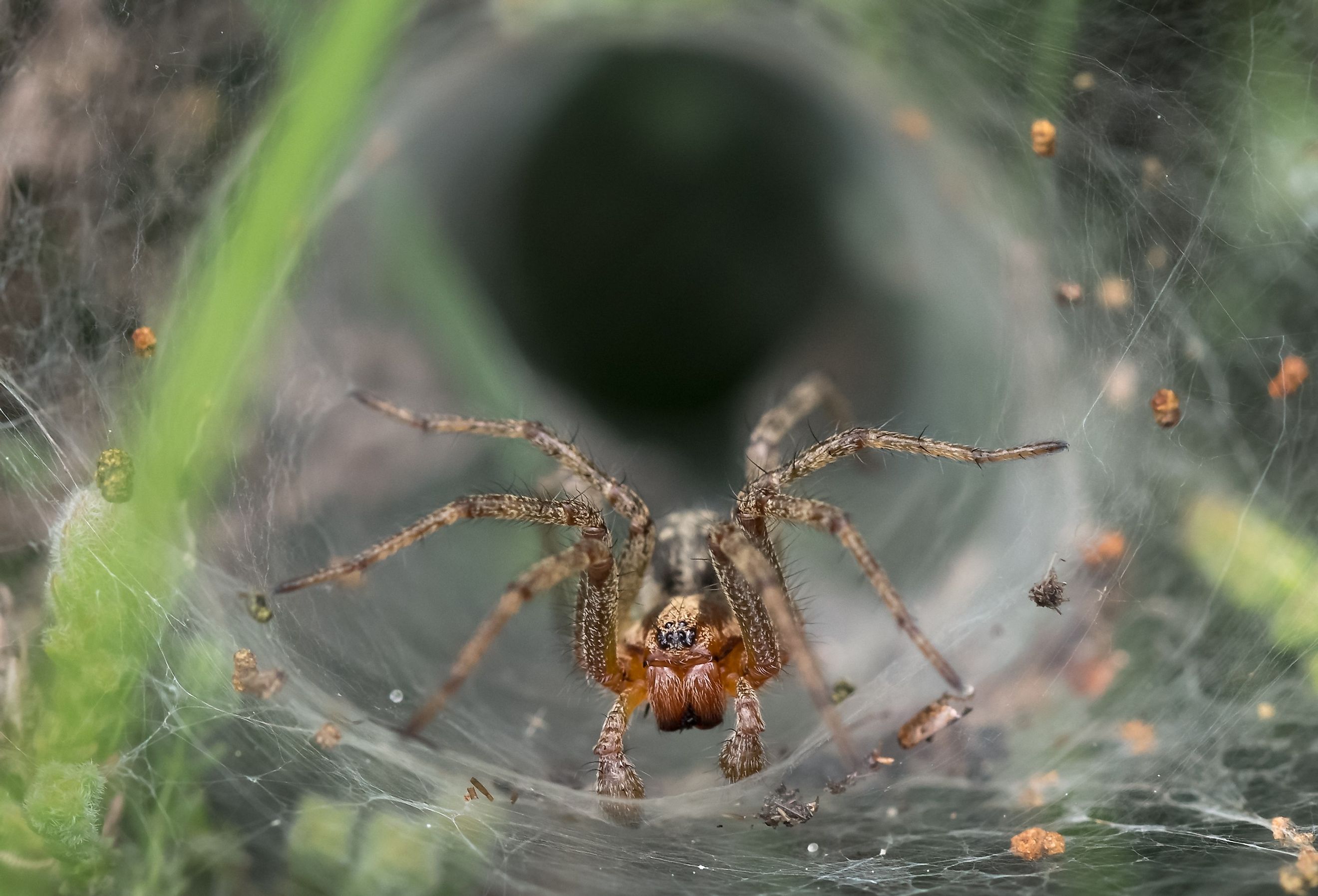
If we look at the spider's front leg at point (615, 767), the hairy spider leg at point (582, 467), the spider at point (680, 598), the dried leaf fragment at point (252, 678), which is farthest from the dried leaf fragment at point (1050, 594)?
the dried leaf fragment at point (252, 678)

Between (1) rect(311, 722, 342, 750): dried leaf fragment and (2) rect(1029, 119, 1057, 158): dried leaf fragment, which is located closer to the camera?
(1) rect(311, 722, 342, 750): dried leaf fragment

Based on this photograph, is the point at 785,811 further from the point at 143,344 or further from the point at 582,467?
the point at 143,344

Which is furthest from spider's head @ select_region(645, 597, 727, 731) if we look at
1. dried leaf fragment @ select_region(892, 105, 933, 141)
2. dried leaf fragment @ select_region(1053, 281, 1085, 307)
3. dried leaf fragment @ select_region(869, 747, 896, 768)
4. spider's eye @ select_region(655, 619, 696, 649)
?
dried leaf fragment @ select_region(892, 105, 933, 141)

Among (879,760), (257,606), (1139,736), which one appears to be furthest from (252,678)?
(1139,736)

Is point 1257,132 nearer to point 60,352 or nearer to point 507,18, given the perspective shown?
point 507,18

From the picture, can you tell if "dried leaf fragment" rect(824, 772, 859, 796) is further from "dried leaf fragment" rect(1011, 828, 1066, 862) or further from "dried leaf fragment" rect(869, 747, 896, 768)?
"dried leaf fragment" rect(1011, 828, 1066, 862)

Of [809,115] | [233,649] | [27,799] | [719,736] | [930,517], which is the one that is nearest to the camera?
[27,799]

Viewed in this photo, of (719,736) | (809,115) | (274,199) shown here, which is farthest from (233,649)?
(809,115)
